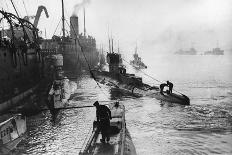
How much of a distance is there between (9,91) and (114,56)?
28.9 m

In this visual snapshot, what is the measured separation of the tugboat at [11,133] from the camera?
15480 mm

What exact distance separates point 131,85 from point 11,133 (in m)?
29.2

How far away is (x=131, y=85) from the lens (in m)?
44.2

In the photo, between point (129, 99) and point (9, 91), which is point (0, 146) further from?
point (129, 99)

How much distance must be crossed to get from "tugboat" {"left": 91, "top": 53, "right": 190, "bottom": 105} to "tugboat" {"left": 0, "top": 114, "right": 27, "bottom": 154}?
1929 cm

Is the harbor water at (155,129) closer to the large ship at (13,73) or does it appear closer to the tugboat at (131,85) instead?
Result: the tugboat at (131,85)

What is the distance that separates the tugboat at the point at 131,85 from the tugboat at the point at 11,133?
760 inches

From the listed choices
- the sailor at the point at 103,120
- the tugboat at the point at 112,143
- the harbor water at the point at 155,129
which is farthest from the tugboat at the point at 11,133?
the sailor at the point at 103,120

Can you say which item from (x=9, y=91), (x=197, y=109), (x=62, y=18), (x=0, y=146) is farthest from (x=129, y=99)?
(x=62, y=18)

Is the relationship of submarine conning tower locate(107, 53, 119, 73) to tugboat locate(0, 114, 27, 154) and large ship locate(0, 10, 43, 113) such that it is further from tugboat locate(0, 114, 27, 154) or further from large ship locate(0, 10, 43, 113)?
tugboat locate(0, 114, 27, 154)

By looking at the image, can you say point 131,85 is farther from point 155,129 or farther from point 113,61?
point 155,129

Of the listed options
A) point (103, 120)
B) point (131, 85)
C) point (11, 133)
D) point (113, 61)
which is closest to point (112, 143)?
point (103, 120)

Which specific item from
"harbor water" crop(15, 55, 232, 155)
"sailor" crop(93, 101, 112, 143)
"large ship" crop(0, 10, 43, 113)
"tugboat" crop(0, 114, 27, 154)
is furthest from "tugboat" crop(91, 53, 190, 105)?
"sailor" crop(93, 101, 112, 143)

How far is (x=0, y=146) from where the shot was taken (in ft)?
49.5
